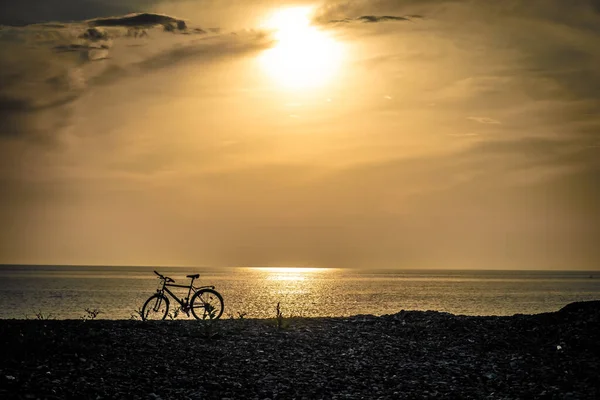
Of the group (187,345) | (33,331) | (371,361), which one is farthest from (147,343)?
(371,361)

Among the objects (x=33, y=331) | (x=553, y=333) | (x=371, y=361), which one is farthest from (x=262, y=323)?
(x=553, y=333)

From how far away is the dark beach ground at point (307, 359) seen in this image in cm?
1698

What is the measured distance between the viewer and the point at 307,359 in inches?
790

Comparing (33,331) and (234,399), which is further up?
(33,331)

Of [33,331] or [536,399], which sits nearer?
[536,399]

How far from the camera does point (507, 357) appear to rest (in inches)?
798

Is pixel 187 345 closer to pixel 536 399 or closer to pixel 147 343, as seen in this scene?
pixel 147 343

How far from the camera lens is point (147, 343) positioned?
20656mm

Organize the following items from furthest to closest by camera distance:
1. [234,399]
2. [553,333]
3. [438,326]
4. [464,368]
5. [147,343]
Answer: [438,326] → [553,333] → [147,343] → [464,368] → [234,399]

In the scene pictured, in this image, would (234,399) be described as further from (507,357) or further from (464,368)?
(507,357)

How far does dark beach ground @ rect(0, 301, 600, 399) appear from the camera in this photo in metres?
17.0

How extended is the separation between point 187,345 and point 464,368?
28.1 ft

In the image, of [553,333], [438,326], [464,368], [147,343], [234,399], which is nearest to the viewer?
[234,399]

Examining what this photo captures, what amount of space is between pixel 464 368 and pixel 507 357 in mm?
1871
